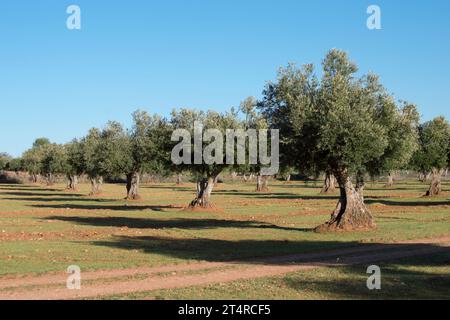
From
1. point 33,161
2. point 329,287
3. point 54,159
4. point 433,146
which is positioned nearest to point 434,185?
point 433,146

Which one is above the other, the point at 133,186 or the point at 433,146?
the point at 433,146

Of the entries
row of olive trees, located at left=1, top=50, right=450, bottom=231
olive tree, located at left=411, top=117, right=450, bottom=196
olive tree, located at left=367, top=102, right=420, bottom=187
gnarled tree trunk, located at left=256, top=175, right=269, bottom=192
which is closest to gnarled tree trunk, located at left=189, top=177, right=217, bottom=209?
row of olive trees, located at left=1, top=50, right=450, bottom=231

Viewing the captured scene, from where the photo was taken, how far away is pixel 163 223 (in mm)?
43750

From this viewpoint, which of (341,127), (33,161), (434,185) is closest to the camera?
(341,127)

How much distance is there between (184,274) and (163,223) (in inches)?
929

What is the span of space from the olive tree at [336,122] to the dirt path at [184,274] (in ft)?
24.8

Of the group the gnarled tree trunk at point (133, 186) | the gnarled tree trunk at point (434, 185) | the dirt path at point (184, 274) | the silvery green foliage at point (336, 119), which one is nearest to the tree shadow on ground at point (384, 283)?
the dirt path at point (184, 274)

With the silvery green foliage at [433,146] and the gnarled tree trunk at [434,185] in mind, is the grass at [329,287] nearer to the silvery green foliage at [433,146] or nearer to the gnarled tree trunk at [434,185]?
the silvery green foliage at [433,146]

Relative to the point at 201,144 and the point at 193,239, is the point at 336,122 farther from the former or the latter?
the point at 201,144

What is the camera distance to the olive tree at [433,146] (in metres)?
76.0

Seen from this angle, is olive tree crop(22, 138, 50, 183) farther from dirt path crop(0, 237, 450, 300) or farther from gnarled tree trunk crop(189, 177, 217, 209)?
dirt path crop(0, 237, 450, 300)

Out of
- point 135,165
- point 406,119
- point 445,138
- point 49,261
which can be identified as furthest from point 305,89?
point 445,138
